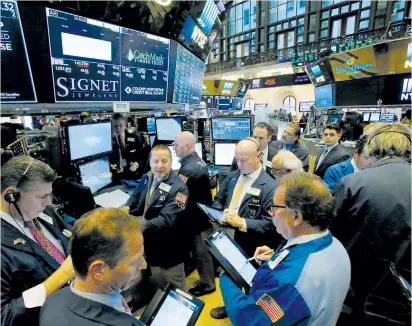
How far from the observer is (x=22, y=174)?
134 cm

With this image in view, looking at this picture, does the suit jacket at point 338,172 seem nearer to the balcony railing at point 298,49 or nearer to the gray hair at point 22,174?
the gray hair at point 22,174

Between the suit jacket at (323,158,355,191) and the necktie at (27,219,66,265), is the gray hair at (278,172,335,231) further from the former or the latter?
the suit jacket at (323,158,355,191)

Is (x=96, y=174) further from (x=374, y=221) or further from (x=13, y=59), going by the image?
(x=374, y=221)

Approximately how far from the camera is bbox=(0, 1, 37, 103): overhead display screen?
6.21 feet

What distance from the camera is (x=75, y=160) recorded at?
267 cm

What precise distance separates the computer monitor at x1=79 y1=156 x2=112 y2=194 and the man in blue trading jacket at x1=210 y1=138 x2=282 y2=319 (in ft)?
4.76

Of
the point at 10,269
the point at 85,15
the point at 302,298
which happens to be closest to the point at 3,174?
the point at 10,269

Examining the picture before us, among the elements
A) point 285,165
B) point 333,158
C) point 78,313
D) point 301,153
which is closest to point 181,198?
point 285,165

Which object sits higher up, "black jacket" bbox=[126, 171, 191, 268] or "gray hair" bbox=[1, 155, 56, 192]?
"gray hair" bbox=[1, 155, 56, 192]

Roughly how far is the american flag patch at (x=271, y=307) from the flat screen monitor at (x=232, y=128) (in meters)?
3.47

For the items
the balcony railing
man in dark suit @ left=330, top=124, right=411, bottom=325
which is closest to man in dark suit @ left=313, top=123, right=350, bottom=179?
man in dark suit @ left=330, top=124, right=411, bottom=325

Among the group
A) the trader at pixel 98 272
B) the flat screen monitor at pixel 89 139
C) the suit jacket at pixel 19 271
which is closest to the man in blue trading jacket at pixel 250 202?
the trader at pixel 98 272

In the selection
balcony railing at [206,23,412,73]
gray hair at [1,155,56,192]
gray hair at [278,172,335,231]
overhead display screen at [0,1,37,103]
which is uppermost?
balcony railing at [206,23,412,73]

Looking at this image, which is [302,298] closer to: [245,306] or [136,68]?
[245,306]
